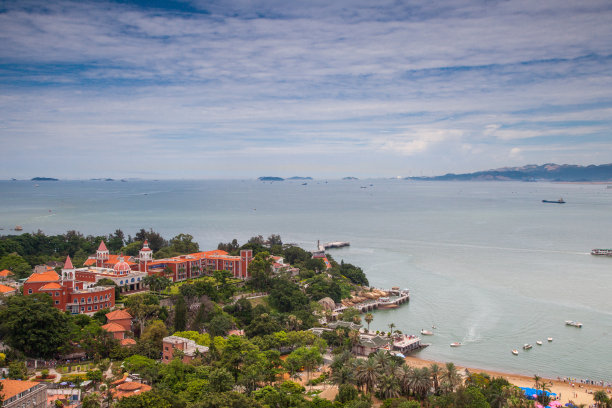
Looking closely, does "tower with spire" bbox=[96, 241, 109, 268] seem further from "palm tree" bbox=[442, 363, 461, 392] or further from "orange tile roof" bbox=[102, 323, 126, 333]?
"palm tree" bbox=[442, 363, 461, 392]

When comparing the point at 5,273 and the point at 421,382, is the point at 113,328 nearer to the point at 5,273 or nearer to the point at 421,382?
the point at 5,273

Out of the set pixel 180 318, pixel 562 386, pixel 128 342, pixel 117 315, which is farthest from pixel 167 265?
pixel 562 386

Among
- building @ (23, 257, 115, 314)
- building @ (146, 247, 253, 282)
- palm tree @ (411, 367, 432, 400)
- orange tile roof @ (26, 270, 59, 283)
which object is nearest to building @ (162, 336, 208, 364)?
building @ (23, 257, 115, 314)

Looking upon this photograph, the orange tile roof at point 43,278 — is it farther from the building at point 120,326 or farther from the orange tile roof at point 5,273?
the orange tile roof at point 5,273

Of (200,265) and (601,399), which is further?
(200,265)

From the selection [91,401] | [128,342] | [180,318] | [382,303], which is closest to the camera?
[91,401]

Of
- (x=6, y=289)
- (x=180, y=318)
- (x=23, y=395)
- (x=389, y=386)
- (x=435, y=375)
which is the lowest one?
(x=389, y=386)

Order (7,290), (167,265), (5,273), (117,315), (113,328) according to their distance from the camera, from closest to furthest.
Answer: (113,328) < (117,315) < (7,290) < (5,273) < (167,265)
